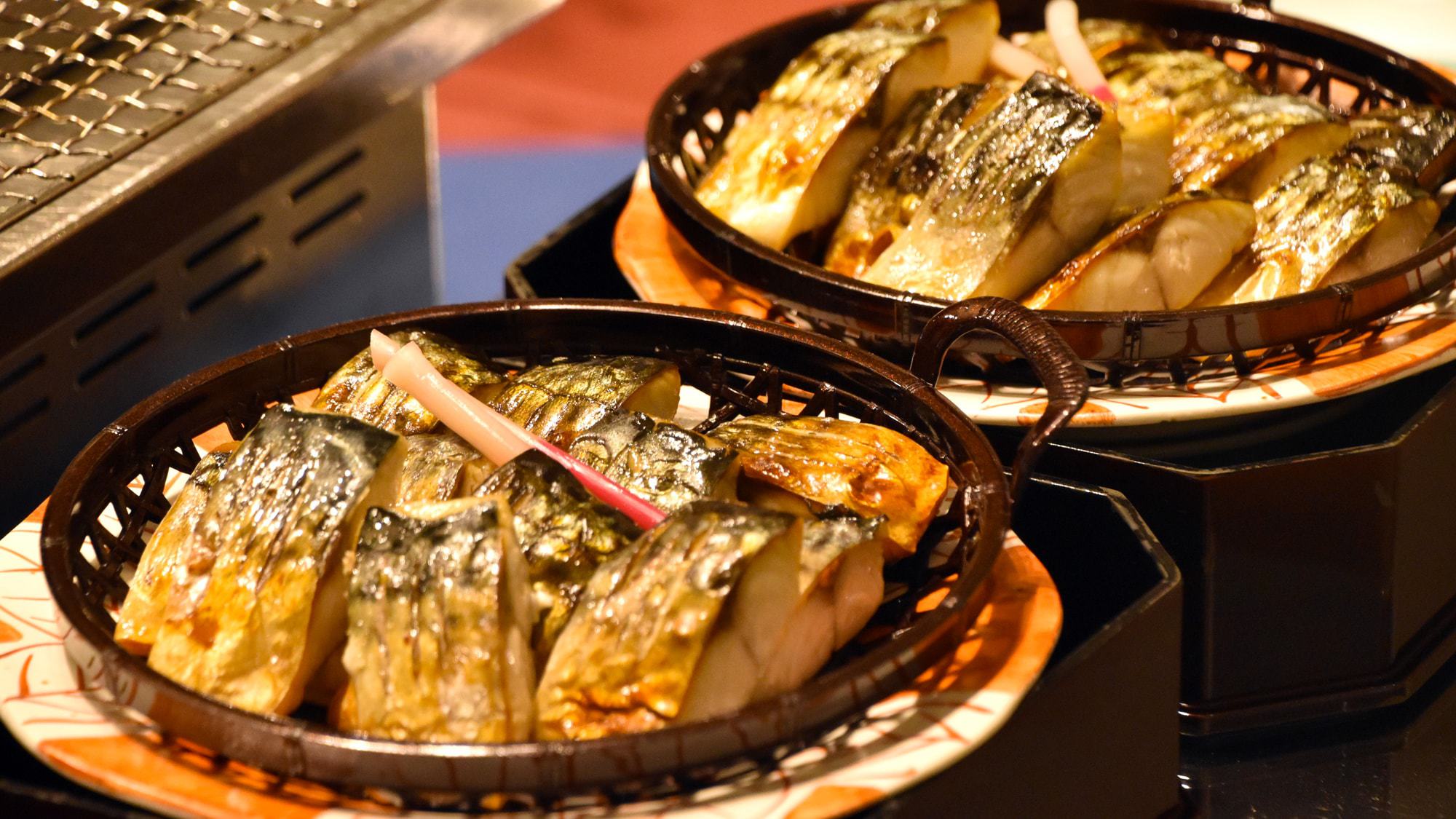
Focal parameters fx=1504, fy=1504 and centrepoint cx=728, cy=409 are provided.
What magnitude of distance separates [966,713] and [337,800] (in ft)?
1.92

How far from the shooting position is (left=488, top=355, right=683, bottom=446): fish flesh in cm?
184

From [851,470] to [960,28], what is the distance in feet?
4.63

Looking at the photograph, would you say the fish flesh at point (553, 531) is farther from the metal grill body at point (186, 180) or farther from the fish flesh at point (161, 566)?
the metal grill body at point (186, 180)

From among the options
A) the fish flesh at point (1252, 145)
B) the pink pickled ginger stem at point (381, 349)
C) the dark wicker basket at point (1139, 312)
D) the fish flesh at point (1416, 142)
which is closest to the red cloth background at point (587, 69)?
the dark wicker basket at point (1139, 312)

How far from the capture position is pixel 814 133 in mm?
2529

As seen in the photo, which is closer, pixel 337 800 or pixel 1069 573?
pixel 337 800

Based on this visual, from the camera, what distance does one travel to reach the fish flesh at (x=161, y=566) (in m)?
1.57

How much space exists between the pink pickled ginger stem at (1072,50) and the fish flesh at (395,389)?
1297 mm

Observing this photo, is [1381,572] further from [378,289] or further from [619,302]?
[378,289]

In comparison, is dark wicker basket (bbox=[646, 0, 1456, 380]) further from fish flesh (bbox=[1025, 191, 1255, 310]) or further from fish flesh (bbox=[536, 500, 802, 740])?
fish flesh (bbox=[536, 500, 802, 740])

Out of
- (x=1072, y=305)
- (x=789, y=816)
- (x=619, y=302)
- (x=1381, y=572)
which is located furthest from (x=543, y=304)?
(x=1381, y=572)

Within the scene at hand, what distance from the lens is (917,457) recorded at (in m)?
1.76

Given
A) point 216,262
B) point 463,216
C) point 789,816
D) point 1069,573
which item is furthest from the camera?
point 463,216

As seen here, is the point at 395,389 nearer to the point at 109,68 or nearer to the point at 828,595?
the point at 828,595
